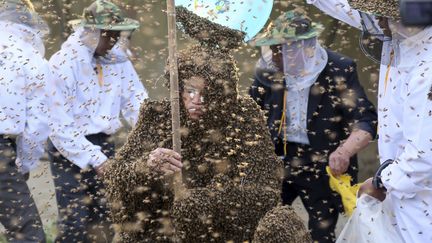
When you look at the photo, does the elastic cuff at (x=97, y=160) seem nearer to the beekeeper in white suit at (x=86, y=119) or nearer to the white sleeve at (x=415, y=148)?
the beekeeper in white suit at (x=86, y=119)

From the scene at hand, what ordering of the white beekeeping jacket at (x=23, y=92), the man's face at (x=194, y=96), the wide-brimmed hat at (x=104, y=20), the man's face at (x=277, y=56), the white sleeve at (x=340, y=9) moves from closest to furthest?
the man's face at (x=194, y=96) < the white sleeve at (x=340, y=9) < the white beekeeping jacket at (x=23, y=92) < the man's face at (x=277, y=56) < the wide-brimmed hat at (x=104, y=20)

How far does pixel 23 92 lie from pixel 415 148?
2.85 meters

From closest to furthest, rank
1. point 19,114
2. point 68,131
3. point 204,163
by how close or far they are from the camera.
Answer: point 204,163
point 19,114
point 68,131

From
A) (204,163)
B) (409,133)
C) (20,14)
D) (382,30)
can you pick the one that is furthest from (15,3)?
(409,133)

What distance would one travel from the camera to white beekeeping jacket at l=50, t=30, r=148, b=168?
6457 millimetres

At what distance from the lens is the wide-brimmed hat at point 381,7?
4.77 metres

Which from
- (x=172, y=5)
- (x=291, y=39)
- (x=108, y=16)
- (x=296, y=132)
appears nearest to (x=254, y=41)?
(x=291, y=39)

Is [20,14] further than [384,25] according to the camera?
Yes

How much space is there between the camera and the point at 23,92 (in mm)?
6254

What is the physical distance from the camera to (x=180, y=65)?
4973 millimetres

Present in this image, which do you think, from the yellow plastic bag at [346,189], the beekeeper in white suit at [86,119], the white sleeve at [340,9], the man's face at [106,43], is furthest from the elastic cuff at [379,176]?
the man's face at [106,43]

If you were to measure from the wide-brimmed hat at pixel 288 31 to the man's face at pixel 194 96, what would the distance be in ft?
4.67

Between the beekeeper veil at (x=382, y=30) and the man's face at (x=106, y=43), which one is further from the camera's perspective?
the man's face at (x=106, y=43)

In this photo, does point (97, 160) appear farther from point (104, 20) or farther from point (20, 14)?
point (20, 14)
